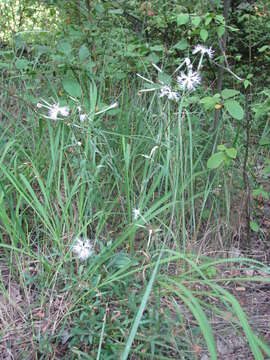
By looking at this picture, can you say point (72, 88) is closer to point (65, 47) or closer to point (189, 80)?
point (65, 47)

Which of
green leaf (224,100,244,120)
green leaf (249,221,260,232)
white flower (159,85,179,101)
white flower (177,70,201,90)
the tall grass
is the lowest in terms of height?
green leaf (249,221,260,232)

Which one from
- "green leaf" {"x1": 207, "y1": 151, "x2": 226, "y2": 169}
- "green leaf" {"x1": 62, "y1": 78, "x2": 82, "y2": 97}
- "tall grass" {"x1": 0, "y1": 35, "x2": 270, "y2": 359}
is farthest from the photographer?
"green leaf" {"x1": 62, "y1": 78, "x2": 82, "y2": 97}

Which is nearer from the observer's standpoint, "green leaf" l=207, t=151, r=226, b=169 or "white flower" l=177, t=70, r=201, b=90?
"white flower" l=177, t=70, r=201, b=90

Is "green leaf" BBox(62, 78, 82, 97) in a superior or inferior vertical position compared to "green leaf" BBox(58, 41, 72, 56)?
inferior

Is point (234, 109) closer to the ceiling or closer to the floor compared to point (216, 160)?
closer to the ceiling

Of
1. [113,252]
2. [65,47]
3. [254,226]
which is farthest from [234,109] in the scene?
[65,47]

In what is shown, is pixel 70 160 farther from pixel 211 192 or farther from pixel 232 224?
pixel 232 224

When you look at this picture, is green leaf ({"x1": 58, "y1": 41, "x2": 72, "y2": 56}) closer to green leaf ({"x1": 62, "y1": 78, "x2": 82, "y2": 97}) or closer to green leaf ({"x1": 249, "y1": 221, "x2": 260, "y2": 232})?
green leaf ({"x1": 62, "y1": 78, "x2": 82, "y2": 97})

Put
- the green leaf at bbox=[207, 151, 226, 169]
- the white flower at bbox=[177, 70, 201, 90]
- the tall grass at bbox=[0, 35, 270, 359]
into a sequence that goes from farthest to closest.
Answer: the green leaf at bbox=[207, 151, 226, 169]
the white flower at bbox=[177, 70, 201, 90]
the tall grass at bbox=[0, 35, 270, 359]

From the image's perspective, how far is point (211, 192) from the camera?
2.32 metres

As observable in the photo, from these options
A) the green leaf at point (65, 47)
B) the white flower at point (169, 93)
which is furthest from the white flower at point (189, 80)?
the green leaf at point (65, 47)

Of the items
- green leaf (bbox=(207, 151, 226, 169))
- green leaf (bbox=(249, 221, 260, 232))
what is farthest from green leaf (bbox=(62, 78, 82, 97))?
green leaf (bbox=(249, 221, 260, 232))

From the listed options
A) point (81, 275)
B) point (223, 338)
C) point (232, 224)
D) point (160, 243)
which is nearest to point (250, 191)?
point (232, 224)

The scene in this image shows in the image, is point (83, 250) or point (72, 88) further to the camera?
point (72, 88)
